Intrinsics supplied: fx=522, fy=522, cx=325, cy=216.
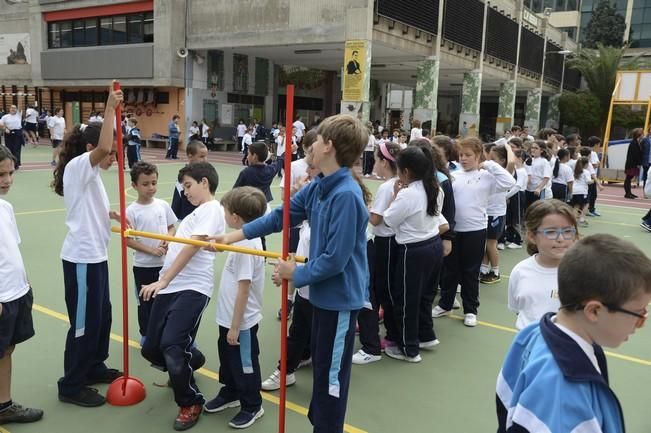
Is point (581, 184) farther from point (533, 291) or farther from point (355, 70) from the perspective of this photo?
point (355, 70)

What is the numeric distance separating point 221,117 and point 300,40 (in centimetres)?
703

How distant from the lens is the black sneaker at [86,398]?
343cm

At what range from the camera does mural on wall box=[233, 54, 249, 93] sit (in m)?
27.4

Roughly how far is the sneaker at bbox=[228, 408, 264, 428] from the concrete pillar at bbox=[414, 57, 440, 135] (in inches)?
885

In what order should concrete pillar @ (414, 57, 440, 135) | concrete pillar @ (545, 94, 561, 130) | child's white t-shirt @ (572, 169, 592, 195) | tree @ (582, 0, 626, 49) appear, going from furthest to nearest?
tree @ (582, 0, 626, 49), concrete pillar @ (545, 94, 561, 130), concrete pillar @ (414, 57, 440, 135), child's white t-shirt @ (572, 169, 592, 195)

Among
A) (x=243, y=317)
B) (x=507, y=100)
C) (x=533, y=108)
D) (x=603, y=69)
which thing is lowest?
(x=243, y=317)

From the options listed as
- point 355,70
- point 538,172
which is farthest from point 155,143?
point 538,172

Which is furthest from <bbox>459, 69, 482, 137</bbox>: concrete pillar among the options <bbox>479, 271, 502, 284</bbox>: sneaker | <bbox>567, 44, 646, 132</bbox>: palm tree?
<bbox>479, 271, 502, 284</bbox>: sneaker

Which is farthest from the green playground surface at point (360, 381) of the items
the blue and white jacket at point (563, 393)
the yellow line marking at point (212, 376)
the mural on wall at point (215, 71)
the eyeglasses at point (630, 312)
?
the mural on wall at point (215, 71)

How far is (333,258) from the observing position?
2.41 meters

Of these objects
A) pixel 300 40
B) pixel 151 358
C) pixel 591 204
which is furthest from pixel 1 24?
pixel 151 358

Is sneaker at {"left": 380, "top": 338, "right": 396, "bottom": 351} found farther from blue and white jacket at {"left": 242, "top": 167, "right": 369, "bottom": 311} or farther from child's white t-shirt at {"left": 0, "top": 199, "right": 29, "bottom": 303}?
child's white t-shirt at {"left": 0, "top": 199, "right": 29, "bottom": 303}

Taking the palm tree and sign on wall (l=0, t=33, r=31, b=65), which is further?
the palm tree

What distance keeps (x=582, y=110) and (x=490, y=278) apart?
3715 cm
